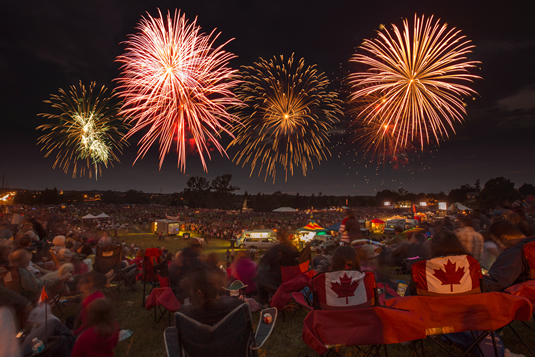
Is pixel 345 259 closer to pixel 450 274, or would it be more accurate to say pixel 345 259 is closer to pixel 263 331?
pixel 450 274

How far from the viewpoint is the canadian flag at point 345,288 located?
9.72 feet

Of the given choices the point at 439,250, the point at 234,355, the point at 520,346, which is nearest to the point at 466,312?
the point at 439,250

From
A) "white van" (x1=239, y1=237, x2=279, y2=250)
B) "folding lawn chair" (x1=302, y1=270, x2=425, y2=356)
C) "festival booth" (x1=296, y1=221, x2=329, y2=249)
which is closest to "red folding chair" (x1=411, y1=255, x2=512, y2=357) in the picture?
"folding lawn chair" (x1=302, y1=270, x2=425, y2=356)

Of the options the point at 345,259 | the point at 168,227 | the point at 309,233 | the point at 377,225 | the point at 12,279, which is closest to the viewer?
the point at 345,259

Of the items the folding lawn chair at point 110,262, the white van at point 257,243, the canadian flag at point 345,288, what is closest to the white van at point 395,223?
the white van at point 257,243

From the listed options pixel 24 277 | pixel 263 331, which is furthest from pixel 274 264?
pixel 24 277

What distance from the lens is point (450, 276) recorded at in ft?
9.52

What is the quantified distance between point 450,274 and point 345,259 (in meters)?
1.15

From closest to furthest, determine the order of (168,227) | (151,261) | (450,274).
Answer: (450,274)
(151,261)
(168,227)

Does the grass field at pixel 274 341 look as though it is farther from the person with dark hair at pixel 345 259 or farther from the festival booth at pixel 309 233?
the festival booth at pixel 309 233

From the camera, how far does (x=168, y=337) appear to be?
2.51 meters

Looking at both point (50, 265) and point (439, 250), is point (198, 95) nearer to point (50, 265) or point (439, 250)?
point (50, 265)

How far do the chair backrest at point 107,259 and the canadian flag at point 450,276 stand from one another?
24.9ft

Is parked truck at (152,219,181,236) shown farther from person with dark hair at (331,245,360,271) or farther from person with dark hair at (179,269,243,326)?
person with dark hair at (179,269,243,326)
